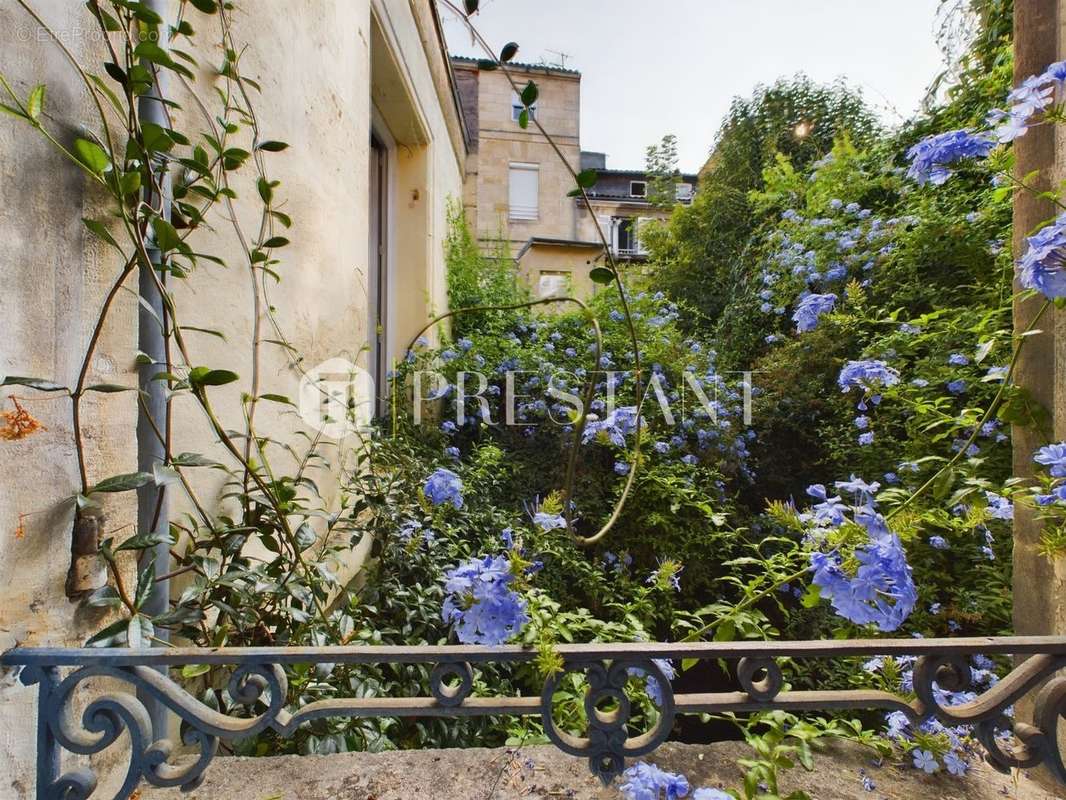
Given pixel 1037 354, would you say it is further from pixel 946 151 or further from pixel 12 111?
pixel 12 111

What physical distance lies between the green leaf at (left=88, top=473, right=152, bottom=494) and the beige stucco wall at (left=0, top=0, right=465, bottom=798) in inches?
1.8

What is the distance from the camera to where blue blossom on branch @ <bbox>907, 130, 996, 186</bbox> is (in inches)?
40.1

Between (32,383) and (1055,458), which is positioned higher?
(32,383)

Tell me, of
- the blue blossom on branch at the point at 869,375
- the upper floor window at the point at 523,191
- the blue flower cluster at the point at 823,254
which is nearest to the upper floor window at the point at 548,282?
the blue flower cluster at the point at 823,254

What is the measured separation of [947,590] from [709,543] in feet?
3.03

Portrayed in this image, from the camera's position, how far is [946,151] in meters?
1.06

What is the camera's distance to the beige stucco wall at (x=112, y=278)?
2.21 ft

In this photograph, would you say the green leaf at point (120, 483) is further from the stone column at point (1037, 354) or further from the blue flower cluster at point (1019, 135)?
the stone column at point (1037, 354)

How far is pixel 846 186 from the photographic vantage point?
354 centimetres

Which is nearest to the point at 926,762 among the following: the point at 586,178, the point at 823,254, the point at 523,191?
→ the point at 586,178

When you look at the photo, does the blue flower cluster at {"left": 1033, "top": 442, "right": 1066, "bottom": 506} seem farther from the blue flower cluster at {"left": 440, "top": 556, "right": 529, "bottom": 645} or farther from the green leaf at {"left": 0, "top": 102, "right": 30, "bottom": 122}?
the green leaf at {"left": 0, "top": 102, "right": 30, "bottom": 122}

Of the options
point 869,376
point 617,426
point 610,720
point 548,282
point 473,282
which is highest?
point 548,282
